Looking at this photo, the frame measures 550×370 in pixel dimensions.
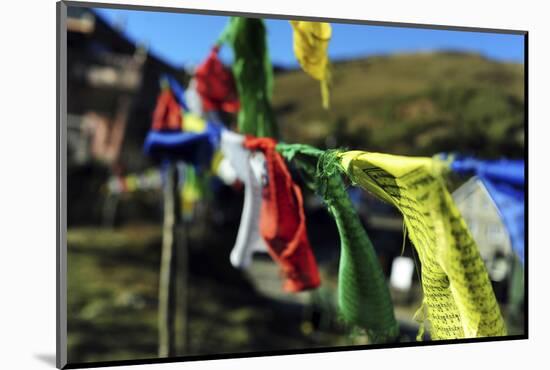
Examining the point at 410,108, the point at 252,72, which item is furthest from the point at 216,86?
the point at 410,108

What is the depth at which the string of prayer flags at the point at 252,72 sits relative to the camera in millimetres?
2623

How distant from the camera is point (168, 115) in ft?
10.5

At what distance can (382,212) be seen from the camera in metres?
5.70

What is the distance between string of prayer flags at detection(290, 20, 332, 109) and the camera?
243 centimetres

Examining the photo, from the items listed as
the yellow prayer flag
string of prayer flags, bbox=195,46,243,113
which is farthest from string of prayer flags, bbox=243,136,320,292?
string of prayer flags, bbox=195,46,243,113

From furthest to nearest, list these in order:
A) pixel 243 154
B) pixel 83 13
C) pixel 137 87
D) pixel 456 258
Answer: pixel 137 87
pixel 83 13
pixel 243 154
pixel 456 258

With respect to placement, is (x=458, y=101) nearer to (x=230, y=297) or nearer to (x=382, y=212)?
(x=382, y=212)

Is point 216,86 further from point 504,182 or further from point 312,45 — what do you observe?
point 504,182

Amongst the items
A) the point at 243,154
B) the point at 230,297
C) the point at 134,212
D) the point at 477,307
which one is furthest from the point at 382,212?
the point at 477,307

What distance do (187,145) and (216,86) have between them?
29 centimetres

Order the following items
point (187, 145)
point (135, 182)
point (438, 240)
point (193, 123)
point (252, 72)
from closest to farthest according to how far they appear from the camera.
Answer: point (438, 240), point (252, 72), point (187, 145), point (193, 123), point (135, 182)

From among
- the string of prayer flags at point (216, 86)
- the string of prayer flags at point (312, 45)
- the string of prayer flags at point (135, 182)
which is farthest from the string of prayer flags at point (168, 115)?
the string of prayer flags at point (135, 182)

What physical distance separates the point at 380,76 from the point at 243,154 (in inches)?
121

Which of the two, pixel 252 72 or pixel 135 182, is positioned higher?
pixel 252 72
